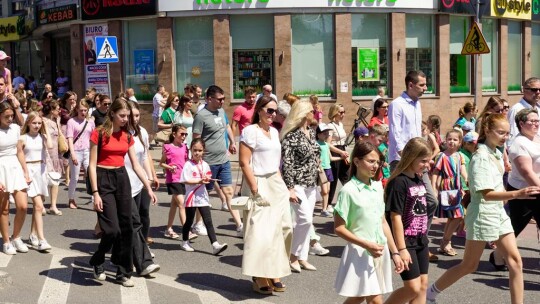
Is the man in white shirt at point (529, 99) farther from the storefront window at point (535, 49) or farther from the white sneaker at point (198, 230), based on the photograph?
the storefront window at point (535, 49)

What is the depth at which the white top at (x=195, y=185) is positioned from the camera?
10102mm

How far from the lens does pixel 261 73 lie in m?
24.4

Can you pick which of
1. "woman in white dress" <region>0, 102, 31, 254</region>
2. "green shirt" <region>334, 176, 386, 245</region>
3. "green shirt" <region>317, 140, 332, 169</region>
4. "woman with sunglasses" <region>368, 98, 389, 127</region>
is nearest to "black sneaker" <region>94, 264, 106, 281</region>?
"woman in white dress" <region>0, 102, 31, 254</region>

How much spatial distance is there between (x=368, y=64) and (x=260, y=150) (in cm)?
1701

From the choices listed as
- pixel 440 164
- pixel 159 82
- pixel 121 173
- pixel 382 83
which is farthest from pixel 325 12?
pixel 121 173

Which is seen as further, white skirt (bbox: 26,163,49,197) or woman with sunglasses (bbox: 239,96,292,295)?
white skirt (bbox: 26,163,49,197)

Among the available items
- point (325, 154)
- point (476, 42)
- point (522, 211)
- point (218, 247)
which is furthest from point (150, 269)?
point (476, 42)

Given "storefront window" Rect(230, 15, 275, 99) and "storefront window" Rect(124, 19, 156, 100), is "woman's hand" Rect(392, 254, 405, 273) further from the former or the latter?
"storefront window" Rect(124, 19, 156, 100)

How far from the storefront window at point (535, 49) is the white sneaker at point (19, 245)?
79.4ft

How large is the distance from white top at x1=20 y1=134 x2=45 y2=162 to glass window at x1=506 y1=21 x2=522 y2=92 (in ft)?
69.1

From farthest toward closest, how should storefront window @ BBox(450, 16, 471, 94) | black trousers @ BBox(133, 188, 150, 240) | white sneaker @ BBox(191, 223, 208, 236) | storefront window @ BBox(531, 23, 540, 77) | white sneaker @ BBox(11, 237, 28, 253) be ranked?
storefront window @ BBox(531, 23, 540, 77), storefront window @ BBox(450, 16, 471, 94), white sneaker @ BBox(191, 223, 208, 236), white sneaker @ BBox(11, 237, 28, 253), black trousers @ BBox(133, 188, 150, 240)

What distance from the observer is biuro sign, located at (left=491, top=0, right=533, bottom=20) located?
2770 cm

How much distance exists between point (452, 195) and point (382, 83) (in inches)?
603

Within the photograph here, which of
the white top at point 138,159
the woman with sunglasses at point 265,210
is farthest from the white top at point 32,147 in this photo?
the woman with sunglasses at point 265,210
